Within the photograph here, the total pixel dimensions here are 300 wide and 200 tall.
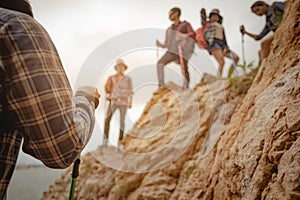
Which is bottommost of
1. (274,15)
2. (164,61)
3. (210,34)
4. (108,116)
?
(108,116)

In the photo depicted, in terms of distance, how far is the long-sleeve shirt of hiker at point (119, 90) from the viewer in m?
4.09

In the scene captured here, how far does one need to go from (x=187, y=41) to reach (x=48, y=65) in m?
3.52

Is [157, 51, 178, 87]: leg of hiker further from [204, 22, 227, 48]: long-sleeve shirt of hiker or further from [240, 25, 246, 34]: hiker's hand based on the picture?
[240, 25, 246, 34]: hiker's hand

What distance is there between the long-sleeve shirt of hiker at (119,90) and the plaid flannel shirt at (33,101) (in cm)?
345

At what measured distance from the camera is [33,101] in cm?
54

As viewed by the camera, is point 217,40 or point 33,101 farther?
point 217,40

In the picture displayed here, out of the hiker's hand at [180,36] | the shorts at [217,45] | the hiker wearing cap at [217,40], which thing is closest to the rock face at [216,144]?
the hiker wearing cap at [217,40]

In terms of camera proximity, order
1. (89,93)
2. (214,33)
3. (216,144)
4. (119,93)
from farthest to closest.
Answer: (119,93), (214,33), (216,144), (89,93)

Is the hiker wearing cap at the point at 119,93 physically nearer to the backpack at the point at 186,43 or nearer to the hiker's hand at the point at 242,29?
the backpack at the point at 186,43

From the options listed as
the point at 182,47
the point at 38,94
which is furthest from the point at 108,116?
the point at 38,94

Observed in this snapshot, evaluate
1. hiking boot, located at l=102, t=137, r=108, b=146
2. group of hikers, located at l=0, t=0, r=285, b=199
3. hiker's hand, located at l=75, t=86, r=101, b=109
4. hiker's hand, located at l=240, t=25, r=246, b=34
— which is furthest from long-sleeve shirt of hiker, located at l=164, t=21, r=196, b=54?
group of hikers, located at l=0, t=0, r=285, b=199

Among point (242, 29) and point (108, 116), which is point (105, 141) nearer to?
point (108, 116)

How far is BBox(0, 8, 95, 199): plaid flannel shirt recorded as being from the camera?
538 millimetres

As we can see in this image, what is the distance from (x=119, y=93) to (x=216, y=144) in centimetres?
212
